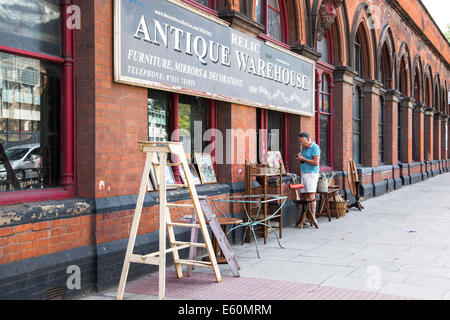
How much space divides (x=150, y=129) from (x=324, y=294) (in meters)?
3.19

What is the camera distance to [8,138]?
4.66 meters

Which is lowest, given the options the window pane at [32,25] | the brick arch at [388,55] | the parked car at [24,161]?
the parked car at [24,161]

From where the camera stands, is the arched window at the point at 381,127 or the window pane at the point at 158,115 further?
the arched window at the point at 381,127

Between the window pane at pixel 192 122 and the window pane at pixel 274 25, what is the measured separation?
9.48 ft

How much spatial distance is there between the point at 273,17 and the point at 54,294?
730cm

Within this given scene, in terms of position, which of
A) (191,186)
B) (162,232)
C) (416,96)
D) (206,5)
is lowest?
(162,232)

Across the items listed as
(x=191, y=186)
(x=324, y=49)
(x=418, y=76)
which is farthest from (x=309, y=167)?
(x=418, y=76)

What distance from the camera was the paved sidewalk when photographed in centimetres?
494

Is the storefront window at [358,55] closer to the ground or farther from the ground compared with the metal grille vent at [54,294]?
farther from the ground

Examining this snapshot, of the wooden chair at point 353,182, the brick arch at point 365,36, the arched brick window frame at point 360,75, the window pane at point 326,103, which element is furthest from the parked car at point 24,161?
the arched brick window frame at point 360,75

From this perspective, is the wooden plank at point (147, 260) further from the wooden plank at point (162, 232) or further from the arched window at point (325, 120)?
the arched window at point (325, 120)

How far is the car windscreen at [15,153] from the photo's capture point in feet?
15.3

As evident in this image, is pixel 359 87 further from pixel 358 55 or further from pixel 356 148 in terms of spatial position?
pixel 356 148

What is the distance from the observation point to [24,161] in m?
4.82
